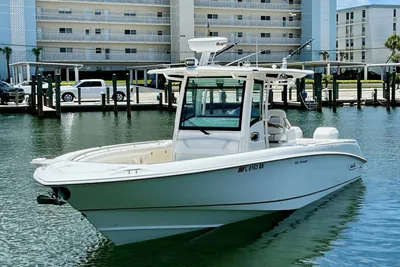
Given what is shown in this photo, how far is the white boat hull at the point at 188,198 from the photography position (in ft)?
29.1

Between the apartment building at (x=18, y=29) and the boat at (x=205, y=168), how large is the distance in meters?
63.6

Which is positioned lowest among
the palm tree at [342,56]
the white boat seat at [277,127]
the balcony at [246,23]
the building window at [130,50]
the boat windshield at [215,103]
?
A: the white boat seat at [277,127]

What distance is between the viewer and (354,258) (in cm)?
959

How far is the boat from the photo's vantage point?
29.3ft

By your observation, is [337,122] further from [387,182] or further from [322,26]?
[322,26]

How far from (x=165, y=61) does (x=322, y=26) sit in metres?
22.8

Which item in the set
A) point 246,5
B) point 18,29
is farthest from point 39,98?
point 246,5

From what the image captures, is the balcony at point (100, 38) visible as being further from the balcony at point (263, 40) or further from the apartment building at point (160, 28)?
the balcony at point (263, 40)

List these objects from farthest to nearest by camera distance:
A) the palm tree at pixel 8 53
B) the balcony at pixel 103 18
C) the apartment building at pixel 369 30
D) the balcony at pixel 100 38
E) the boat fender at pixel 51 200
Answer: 1. the apartment building at pixel 369 30
2. the balcony at pixel 103 18
3. the balcony at pixel 100 38
4. the palm tree at pixel 8 53
5. the boat fender at pixel 51 200

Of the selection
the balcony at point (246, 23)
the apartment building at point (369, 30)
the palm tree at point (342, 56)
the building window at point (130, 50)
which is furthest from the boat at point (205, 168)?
the palm tree at point (342, 56)

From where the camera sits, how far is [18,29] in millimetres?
72375

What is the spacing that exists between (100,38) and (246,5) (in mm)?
19664

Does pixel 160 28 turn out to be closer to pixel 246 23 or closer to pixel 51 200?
pixel 246 23

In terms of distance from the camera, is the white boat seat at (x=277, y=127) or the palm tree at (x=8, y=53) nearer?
the white boat seat at (x=277, y=127)
